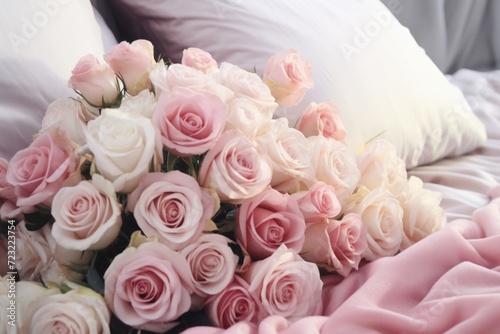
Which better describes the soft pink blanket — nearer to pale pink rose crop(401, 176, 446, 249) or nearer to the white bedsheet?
pale pink rose crop(401, 176, 446, 249)

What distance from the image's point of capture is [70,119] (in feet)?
2.55

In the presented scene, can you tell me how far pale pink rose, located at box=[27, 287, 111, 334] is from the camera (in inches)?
25.0

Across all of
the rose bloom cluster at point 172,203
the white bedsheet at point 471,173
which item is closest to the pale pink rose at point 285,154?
the rose bloom cluster at point 172,203

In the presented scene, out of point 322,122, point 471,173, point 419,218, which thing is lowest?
point 471,173

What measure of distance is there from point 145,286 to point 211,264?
0.07 meters

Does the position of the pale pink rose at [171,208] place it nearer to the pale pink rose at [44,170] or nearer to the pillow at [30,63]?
the pale pink rose at [44,170]

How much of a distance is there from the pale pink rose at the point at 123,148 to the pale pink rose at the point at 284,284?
6.2 inches

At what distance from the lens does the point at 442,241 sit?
0.80 metres

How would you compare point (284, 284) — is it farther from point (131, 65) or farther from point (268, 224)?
point (131, 65)

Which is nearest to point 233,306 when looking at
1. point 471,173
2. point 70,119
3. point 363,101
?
point 70,119

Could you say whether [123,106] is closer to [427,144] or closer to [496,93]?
[427,144]

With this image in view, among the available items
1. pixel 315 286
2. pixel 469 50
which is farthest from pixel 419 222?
pixel 469 50

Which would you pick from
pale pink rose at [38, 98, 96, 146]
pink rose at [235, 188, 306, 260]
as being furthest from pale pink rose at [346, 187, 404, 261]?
pale pink rose at [38, 98, 96, 146]

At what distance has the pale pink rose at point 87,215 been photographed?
66 centimetres
